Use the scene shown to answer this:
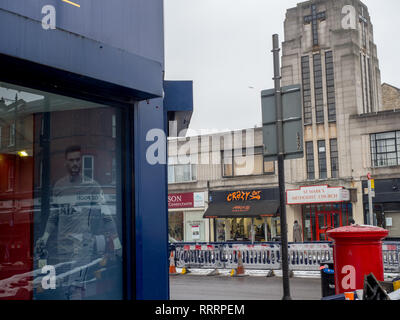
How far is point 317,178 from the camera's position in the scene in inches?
A: 1209

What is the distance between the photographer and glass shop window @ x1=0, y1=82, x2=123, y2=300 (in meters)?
3.83

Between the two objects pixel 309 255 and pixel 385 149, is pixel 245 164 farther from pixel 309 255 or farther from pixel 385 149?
pixel 309 255

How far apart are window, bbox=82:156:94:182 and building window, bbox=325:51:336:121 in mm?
28429

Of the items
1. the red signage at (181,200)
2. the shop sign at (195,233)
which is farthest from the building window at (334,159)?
the red signage at (181,200)

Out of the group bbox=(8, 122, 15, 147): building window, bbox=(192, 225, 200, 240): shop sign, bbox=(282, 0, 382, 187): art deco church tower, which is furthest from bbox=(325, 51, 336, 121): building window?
bbox=(8, 122, 15, 147): building window

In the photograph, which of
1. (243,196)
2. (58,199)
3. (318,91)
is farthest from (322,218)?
(58,199)

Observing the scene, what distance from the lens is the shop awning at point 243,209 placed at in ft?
104

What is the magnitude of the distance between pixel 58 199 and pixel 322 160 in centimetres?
2831

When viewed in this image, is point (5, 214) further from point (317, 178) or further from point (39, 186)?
point (317, 178)

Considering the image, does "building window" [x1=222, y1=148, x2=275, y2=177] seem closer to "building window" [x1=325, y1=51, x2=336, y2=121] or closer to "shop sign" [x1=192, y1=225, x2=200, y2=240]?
"shop sign" [x1=192, y1=225, x2=200, y2=240]
